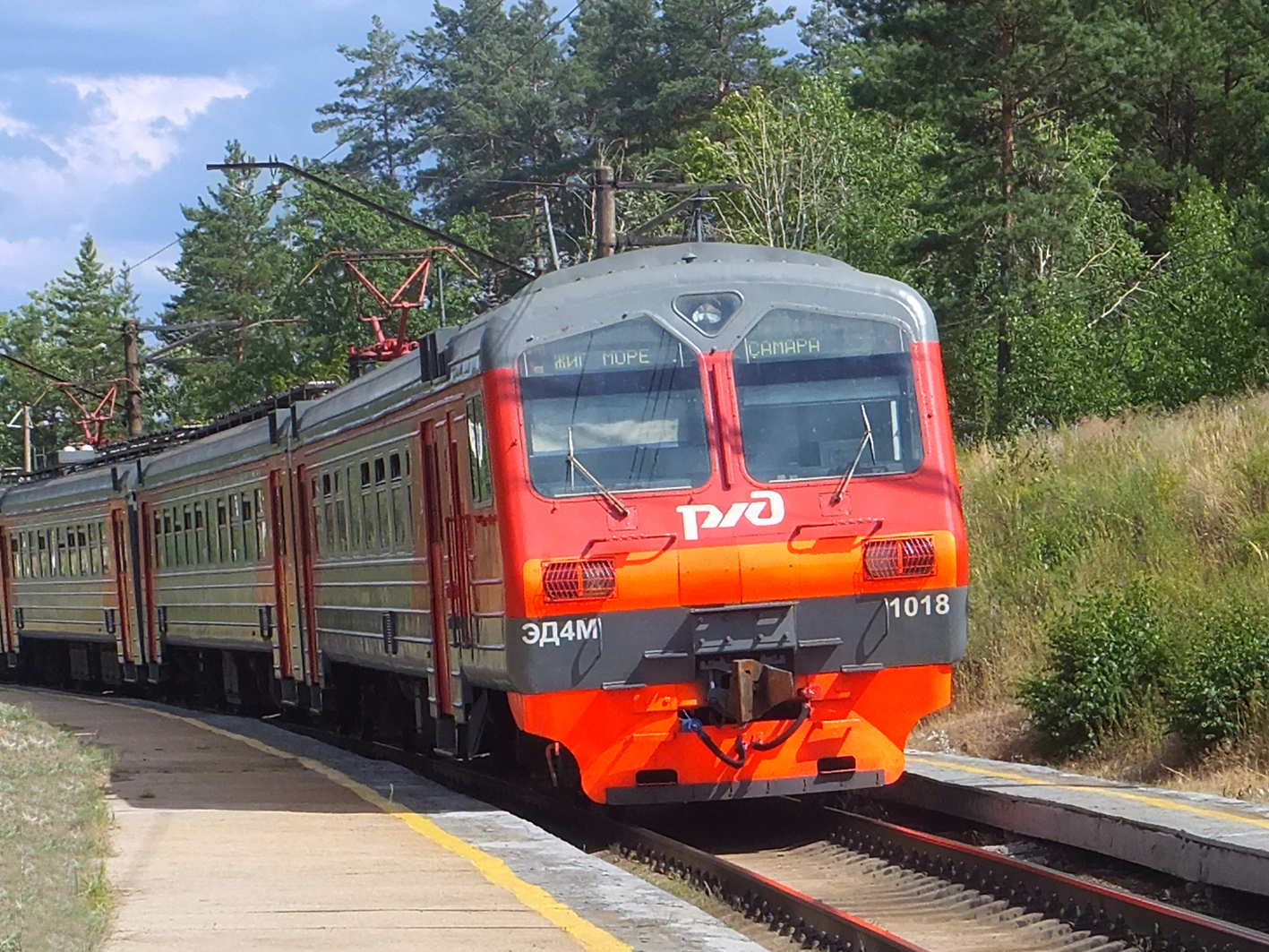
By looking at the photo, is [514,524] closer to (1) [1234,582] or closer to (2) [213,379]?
(1) [1234,582]

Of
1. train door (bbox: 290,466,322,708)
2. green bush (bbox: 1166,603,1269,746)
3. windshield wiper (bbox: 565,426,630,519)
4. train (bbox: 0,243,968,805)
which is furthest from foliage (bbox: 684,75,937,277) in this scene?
windshield wiper (bbox: 565,426,630,519)

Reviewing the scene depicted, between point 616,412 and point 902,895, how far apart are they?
300 cm

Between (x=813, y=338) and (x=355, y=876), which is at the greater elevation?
(x=813, y=338)

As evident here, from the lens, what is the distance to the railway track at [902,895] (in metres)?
7.92

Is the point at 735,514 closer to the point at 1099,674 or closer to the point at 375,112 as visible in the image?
the point at 1099,674

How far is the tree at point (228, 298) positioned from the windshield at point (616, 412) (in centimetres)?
7029

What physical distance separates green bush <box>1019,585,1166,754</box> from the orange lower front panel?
106 inches

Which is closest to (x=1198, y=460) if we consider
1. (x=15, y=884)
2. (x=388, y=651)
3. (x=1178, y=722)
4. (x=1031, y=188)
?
(x=1178, y=722)

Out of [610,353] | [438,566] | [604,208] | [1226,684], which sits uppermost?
[604,208]

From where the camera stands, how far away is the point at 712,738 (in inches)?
420

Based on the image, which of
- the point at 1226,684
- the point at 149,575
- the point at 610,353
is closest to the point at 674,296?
the point at 610,353

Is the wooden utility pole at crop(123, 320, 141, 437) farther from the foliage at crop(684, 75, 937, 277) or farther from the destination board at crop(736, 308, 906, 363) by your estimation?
the destination board at crop(736, 308, 906, 363)

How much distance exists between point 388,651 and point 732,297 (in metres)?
4.50

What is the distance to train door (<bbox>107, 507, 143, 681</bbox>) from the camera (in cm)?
2608
